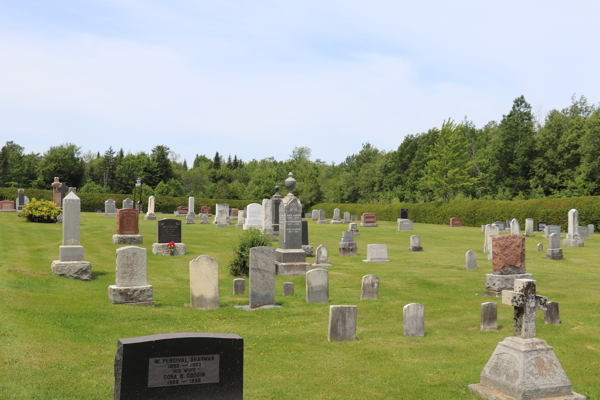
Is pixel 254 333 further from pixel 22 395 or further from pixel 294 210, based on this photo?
pixel 294 210

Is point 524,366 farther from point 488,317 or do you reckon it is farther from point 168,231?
point 168,231

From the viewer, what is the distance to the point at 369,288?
1387 cm

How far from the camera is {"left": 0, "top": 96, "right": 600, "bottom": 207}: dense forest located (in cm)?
6091

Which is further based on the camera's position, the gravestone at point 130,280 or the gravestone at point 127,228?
the gravestone at point 127,228

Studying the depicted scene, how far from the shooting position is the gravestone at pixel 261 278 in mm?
12438

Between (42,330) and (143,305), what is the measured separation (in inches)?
129

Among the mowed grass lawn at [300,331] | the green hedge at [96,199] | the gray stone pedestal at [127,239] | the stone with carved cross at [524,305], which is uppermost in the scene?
the green hedge at [96,199]

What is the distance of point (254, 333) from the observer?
1010 cm

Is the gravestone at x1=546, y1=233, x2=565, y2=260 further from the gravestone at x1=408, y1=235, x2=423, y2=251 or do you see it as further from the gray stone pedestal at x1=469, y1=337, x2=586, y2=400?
the gray stone pedestal at x1=469, y1=337, x2=586, y2=400

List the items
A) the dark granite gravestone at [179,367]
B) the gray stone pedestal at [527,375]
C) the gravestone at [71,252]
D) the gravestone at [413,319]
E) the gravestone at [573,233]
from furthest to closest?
1. the gravestone at [573,233]
2. the gravestone at [71,252]
3. the gravestone at [413,319]
4. the gray stone pedestal at [527,375]
5. the dark granite gravestone at [179,367]

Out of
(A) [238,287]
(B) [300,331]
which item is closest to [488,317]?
(B) [300,331]

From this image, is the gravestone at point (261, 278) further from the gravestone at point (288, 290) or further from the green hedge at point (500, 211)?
the green hedge at point (500, 211)

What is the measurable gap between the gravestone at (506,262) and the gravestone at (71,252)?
11.7m

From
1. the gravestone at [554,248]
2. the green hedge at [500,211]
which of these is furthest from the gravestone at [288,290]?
the green hedge at [500,211]
